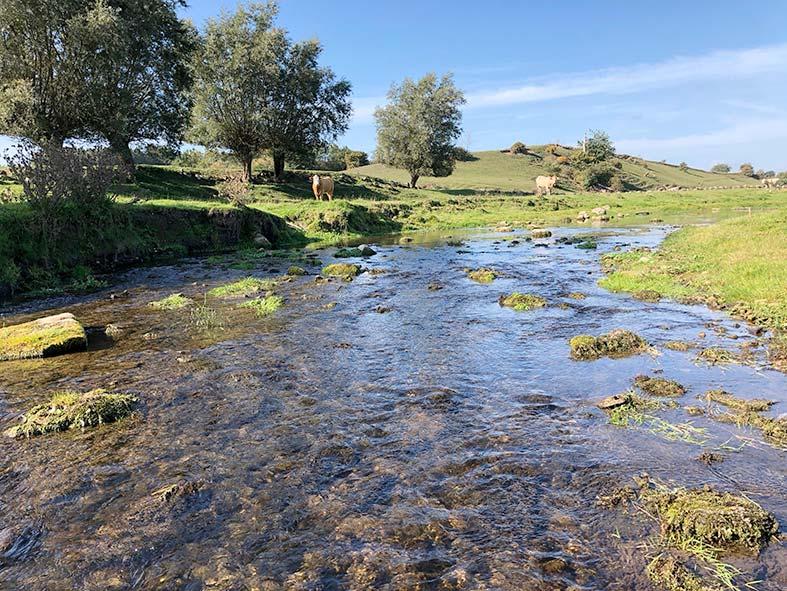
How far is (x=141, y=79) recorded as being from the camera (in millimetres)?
36281

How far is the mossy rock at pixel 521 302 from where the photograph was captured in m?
14.5

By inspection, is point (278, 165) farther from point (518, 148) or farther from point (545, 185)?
point (518, 148)

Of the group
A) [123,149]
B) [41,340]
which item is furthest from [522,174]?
[41,340]

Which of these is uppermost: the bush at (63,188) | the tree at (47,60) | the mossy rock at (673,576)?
the tree at (47,60)

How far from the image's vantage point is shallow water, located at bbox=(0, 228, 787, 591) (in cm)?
458

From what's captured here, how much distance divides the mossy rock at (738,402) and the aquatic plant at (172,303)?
496 inches

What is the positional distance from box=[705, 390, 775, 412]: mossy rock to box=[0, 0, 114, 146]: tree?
107 feet

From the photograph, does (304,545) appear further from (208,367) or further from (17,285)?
(17,285)

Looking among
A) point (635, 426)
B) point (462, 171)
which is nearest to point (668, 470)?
point (635, 426)

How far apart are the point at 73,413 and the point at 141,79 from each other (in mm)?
35029

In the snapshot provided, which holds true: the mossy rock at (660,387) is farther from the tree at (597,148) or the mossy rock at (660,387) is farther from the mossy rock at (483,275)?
the tree at (597,148)

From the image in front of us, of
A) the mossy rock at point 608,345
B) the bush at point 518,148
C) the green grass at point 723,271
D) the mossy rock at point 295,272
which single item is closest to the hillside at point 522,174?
the bush at point 518,148

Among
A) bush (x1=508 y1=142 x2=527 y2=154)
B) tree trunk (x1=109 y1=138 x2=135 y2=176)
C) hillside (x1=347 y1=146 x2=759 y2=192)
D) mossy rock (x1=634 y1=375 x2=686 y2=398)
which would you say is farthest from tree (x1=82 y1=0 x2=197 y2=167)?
bush (x1=508 y1=142 x2=527 y2=154)

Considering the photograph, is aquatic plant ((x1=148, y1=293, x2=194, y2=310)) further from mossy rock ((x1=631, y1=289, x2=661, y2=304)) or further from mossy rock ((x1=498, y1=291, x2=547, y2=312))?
mossy rock ((x1=631, y1=289, x2=661, y2=304))
